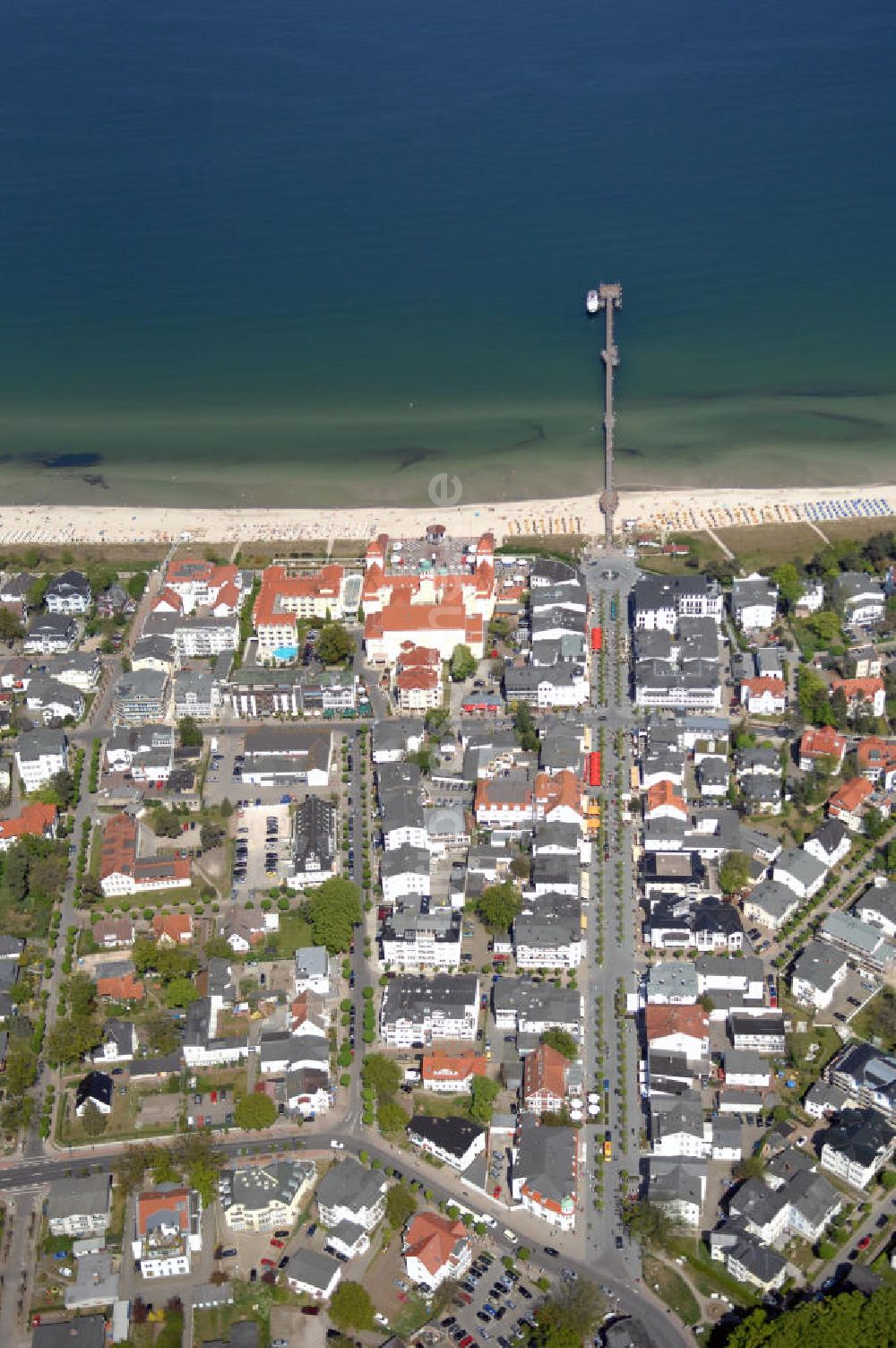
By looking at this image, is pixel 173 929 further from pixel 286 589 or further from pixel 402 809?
pixel 286 589

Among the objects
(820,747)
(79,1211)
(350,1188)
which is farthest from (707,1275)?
(820,747)

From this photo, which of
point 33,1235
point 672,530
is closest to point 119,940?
point 33,1235

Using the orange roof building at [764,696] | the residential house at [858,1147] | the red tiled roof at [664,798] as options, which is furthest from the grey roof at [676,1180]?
the orange roof building at [764,696]

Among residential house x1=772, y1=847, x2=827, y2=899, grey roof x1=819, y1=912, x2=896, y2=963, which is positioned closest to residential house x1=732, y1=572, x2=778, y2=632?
residential house x1=772, y1=847, x2=827, y2=899

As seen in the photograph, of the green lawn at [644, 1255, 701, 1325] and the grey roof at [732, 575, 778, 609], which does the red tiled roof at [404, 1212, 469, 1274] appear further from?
the grey roof at [732, 575, 778, 609]

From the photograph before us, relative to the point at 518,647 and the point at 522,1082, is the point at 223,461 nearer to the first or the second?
the point at 518,647

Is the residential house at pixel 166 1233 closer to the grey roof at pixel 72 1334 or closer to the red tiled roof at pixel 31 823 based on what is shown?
the grey roof at pixel 72 1334
